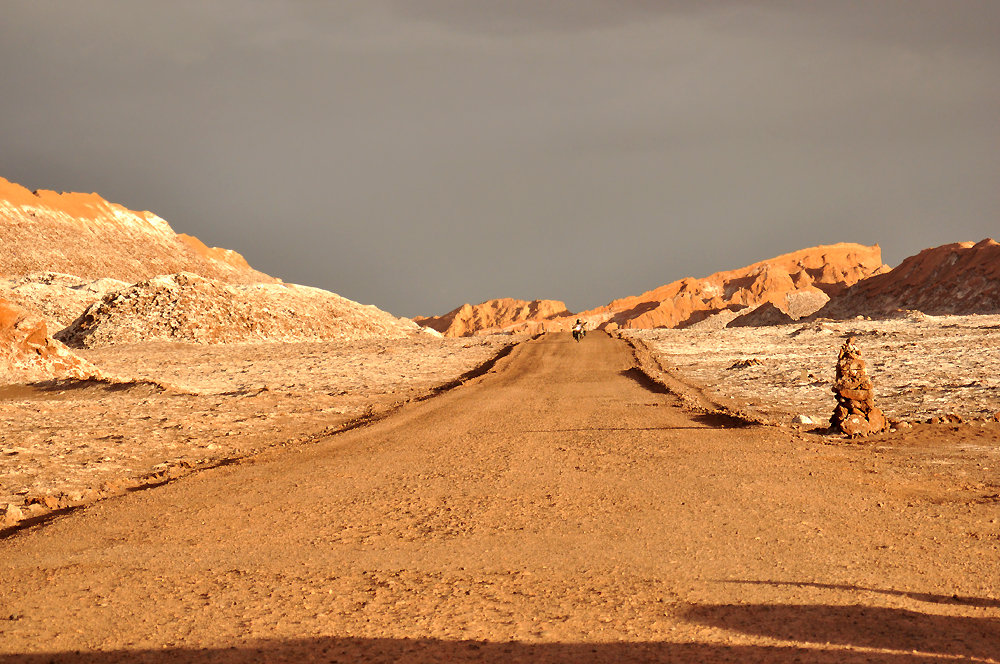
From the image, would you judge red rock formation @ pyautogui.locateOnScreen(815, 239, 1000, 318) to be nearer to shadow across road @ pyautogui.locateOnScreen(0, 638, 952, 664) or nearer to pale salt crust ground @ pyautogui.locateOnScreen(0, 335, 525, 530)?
pale salt crust ground @ pyautogui.locateOnScreen(0, 335, 525, 530)

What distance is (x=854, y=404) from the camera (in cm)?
1365

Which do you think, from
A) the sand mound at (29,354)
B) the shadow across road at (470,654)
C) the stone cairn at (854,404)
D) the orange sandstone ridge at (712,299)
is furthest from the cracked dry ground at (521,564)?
the orange sandstone ridge at (712,299)

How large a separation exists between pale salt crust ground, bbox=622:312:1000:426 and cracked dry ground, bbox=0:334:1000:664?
5.79 metres

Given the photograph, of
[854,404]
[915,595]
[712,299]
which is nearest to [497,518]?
[915,595]

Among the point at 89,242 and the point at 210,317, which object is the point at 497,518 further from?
the point at 89,242

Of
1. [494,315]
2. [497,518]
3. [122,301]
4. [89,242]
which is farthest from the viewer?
[494,315]

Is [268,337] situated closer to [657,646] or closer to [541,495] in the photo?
[541,495]

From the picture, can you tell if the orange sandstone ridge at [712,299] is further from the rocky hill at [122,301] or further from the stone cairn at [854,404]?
the stone cairn at [854,404]

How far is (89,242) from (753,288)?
135 m

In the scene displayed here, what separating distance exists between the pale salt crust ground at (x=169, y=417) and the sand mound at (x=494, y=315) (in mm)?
143588

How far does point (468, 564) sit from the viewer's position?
6.91m

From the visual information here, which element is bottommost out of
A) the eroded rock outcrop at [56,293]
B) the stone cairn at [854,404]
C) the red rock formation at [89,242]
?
the stone cairn at [854,404]

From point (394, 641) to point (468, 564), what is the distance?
169 centimetres

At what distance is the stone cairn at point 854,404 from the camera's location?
13.5 metres
